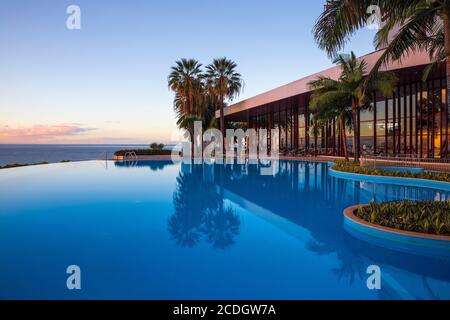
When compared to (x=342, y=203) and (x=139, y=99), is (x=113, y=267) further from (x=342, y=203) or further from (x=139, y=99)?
(x=139, y=99)

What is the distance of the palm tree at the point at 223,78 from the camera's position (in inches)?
1174

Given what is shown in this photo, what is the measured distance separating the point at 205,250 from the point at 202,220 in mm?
2297

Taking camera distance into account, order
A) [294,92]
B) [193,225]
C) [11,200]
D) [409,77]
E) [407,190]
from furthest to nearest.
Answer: [294,92] < [409,77] < [407,190] < [11,200] < [193,225]

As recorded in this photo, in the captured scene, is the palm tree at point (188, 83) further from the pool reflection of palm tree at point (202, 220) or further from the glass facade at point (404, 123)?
the pool reflection of palm tree at point (202, 220)

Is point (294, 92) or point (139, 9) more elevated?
point (139, 9)

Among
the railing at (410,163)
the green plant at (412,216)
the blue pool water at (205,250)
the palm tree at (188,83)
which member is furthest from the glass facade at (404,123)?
the green plant at (412,216)

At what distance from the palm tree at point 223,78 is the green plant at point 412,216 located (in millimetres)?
24041

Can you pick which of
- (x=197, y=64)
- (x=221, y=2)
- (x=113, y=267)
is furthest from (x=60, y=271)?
(x=197, y=64)

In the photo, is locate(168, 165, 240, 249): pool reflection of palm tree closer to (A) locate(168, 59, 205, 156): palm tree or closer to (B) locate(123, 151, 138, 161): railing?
(B) locate(123, 151, 138, 161): railing

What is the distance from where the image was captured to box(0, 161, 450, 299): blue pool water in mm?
4207

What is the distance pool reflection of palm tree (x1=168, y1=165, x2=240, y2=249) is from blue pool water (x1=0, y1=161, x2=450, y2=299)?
1.0 inches

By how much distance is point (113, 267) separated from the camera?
16.2 feet
